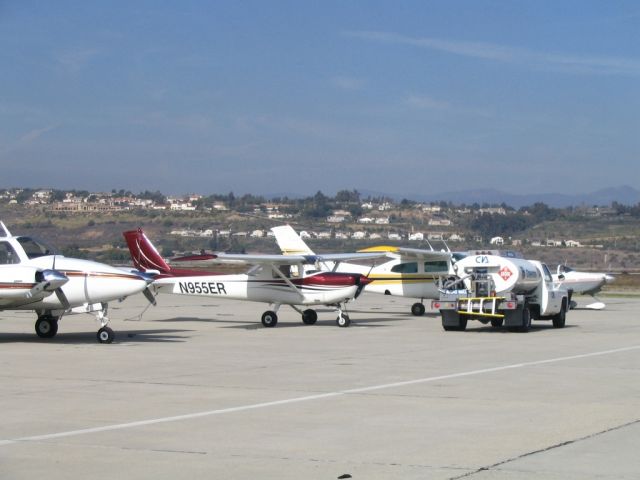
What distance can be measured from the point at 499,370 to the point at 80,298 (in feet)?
26.3

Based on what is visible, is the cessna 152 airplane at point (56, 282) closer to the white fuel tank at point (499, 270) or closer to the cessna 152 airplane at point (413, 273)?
the white fuel tank at point (499, 270)

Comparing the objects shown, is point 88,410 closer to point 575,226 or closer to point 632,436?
point 632,436

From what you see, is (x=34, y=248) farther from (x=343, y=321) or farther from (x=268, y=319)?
(x=343, y=321)

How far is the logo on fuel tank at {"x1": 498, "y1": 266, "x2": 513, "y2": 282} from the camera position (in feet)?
81.7

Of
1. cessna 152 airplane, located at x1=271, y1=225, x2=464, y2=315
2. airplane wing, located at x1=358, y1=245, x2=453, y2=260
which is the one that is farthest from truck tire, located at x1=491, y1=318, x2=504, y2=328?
airplane wing, located at x1=358, y1=245, x2=453, y2=260

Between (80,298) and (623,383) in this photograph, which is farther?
(80,298)

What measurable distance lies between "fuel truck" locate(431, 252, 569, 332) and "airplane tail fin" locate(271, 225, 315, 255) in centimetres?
959

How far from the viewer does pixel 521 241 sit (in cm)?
11281

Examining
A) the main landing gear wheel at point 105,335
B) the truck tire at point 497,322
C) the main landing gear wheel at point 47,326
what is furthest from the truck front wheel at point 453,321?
the main landing gear wheel at point 47,326

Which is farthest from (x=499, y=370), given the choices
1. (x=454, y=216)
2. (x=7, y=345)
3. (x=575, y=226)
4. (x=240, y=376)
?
(x=454, y=216)

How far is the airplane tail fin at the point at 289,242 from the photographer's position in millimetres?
34656

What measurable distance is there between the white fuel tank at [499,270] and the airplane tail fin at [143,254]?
27.2 ft

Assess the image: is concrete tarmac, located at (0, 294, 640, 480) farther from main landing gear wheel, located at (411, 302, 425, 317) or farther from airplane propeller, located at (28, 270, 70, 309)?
main landing gear wheel, located at (411, 302, 425, 317)

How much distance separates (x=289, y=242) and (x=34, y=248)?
51.4 feet
